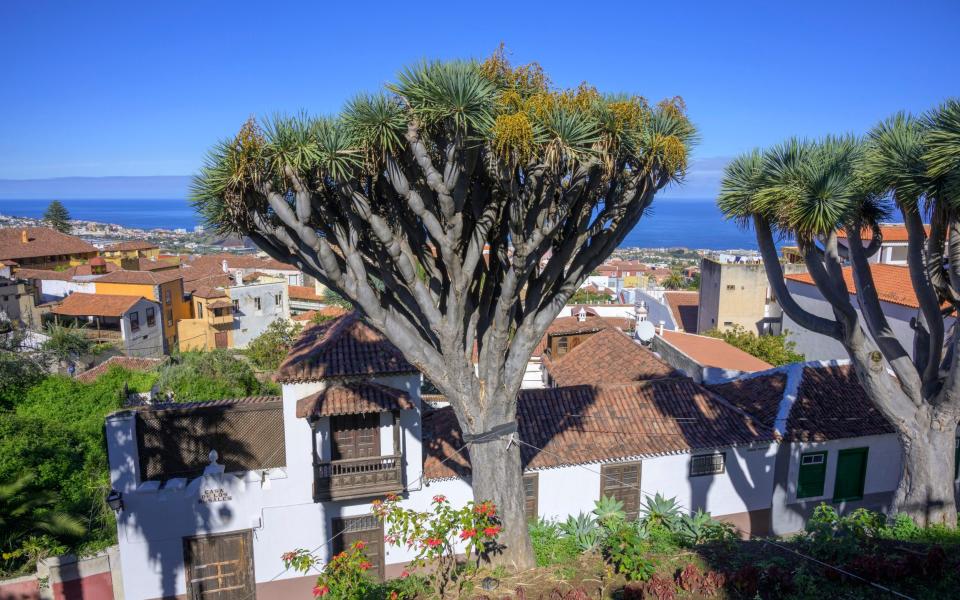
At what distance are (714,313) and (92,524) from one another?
31.1 m

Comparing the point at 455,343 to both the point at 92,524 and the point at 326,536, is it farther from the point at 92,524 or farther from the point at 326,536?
the point at 92,524

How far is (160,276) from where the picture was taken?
49688mm

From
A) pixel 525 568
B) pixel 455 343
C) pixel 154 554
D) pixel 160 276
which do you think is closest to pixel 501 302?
pixel 455 343

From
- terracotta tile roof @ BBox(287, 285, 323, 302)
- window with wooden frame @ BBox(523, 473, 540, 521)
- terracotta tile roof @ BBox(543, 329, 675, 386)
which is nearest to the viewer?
window with wooden frame @ BBox(523, 473, 540, 521)

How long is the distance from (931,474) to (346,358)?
1090 centimetres

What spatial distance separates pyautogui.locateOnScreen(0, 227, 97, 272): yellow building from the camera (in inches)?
2516

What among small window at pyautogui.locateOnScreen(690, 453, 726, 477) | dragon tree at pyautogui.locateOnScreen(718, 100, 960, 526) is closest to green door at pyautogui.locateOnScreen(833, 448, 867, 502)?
small window at pyautogui.locateOnScreen(690, 453, 726, 477)

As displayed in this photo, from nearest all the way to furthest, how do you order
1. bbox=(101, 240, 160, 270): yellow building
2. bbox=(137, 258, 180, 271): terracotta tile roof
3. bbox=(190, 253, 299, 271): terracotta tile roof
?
bbox=(137, 258, 180, 271): terracotta tile roof → bbox=(101, 240, 160, 270): yellow building → bbox=(190, 253, 299, 271): terracotta tile roof

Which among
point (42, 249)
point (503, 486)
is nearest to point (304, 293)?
point (42, 249)

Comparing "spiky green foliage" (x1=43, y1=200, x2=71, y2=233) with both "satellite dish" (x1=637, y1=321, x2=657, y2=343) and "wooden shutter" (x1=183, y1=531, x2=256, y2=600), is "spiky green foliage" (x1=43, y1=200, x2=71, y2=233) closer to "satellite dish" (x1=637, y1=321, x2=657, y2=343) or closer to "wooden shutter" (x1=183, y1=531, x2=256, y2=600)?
"satellite dish" (x1=637, y1=321, x2=657, y2=343)

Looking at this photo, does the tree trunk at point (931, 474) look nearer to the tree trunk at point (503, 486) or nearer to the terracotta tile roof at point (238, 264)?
the tree trunk at point (503, 486)

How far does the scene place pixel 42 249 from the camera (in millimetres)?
66750

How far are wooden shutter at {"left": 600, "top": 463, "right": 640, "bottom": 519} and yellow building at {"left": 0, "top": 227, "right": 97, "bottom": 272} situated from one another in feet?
221

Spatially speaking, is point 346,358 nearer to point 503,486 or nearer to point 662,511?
point 503,486
